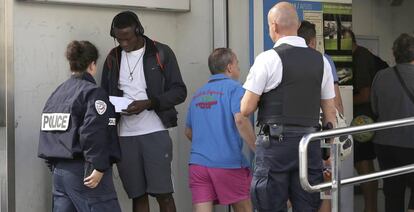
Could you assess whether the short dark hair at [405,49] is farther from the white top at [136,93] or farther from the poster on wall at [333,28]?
the white top at [136,93]

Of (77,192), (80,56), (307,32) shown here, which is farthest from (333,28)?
(77,192)

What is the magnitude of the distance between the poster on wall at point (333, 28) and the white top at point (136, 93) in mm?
1535

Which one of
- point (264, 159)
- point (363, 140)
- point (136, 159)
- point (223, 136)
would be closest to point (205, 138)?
point (223, 136)

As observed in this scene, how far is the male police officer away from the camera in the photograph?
15.0 ft

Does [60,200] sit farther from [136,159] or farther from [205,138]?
[205,138]

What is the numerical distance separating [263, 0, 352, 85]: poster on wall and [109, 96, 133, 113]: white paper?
1.78 m

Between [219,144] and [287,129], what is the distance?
101cm

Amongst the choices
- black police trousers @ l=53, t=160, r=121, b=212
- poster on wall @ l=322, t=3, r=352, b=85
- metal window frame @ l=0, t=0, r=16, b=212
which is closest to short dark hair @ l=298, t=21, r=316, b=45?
poster on wall @ l=322, t=3, r=352, b=85

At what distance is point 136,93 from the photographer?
18.6 ft

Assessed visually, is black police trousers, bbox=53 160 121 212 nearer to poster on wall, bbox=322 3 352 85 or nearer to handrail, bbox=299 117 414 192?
handrail, bbox=299 117 414 192

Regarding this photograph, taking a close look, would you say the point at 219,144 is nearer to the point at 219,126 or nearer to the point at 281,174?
the point at 219,126

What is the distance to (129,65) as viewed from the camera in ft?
18.7

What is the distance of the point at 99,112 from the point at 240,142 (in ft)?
4.01

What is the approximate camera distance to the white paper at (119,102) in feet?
17.9
